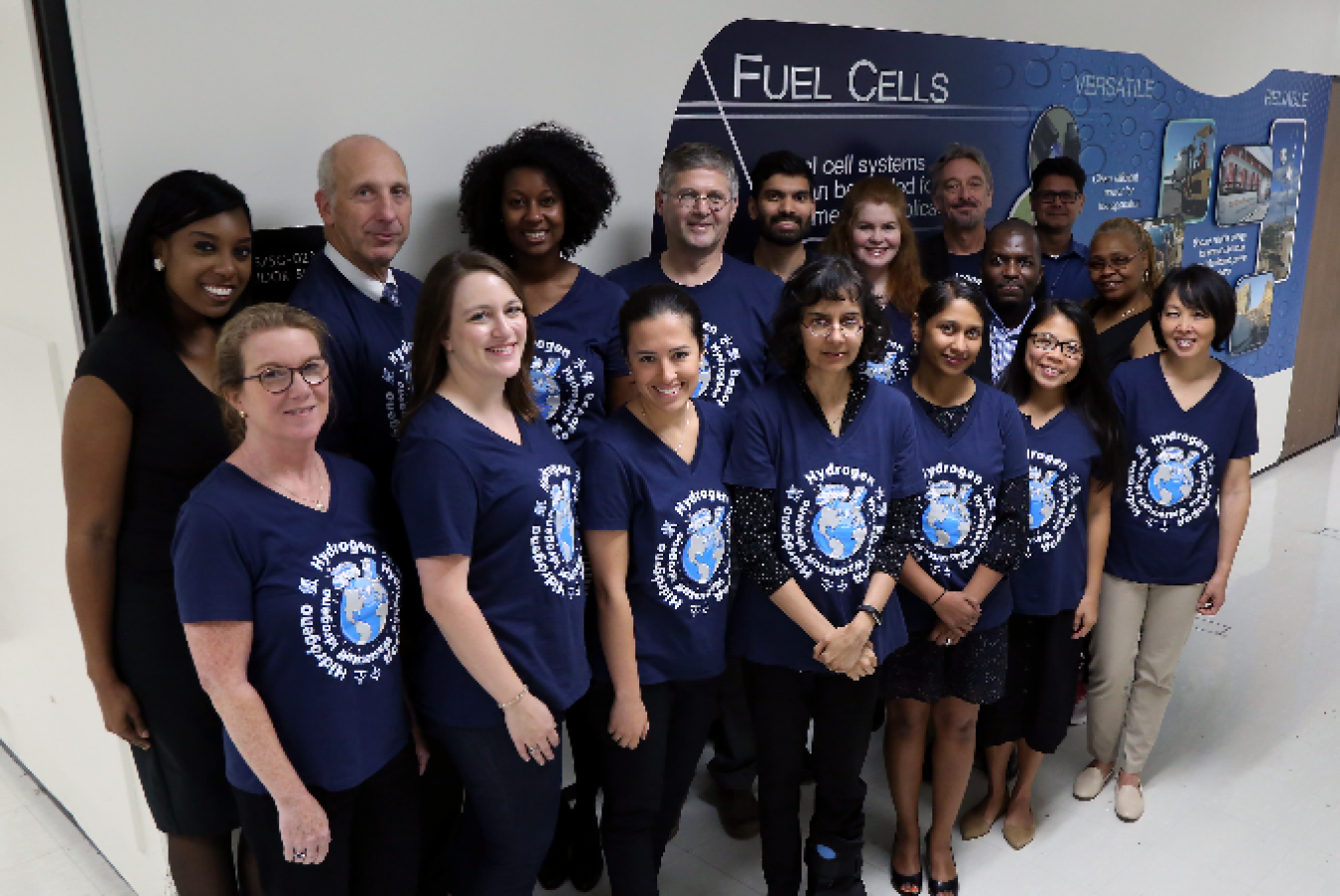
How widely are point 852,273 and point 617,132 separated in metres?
1.07

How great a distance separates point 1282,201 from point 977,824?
492 cm

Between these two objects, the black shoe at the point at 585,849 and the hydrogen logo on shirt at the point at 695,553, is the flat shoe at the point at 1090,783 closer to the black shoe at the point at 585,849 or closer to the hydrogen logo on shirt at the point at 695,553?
the black shoe at the point at 585,849

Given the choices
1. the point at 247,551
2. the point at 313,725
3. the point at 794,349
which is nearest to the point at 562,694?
the point at 313,725

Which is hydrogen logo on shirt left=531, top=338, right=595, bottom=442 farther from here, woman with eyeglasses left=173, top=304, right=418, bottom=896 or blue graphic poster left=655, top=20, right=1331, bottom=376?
blue graphic poster left=655, top=20, right=1331, bottom=376

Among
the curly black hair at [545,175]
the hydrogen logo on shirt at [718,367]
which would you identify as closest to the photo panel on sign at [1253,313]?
the hydrogen logo on shirt at [718,367]

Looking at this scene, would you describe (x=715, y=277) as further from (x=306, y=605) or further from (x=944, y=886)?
(x=944, y=886)

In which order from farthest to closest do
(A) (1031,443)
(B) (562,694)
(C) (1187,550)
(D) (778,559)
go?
(C) (1187,550)
(A) (1031,443)
(D) (778,559)
(B) (562,694)

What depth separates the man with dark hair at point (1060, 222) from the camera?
12.6 feet

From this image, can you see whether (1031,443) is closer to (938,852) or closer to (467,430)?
(938,852)

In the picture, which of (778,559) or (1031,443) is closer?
(778,559)

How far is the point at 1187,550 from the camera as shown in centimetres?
288

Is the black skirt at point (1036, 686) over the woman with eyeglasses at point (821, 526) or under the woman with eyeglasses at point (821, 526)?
under

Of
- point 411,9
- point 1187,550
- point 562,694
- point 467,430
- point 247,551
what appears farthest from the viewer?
point 1187,550

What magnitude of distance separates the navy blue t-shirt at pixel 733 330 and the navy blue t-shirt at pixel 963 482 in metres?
0.41
